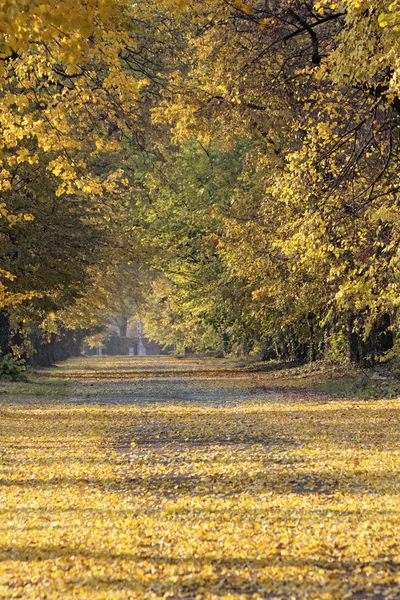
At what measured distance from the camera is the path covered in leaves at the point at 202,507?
610 cm

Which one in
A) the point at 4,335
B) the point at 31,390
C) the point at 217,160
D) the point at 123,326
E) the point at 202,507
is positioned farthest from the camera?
the point at 123,326

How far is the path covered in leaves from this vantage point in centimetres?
610

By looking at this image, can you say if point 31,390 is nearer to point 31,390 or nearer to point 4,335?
point 31,390

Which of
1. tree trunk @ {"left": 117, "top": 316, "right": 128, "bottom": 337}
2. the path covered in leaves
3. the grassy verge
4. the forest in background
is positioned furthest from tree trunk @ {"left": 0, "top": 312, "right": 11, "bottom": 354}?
tree trunk @ {"left": 117, "top": 316, "right": 128, "bottom": 337}

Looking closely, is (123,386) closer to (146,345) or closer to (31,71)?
(31,71)

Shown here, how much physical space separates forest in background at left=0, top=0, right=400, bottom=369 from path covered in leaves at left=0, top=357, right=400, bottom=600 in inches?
151

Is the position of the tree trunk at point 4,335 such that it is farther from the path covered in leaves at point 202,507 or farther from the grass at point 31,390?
the path covered in leaves at point 202,507

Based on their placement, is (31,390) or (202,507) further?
(31,390)

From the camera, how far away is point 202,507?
8.77m

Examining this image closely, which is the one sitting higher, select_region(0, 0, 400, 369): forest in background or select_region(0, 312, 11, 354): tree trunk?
select_region(0, 0, 400, 369): forest in background

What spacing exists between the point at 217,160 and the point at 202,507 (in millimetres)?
29702

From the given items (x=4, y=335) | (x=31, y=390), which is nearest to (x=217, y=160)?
(x=4, y=335)

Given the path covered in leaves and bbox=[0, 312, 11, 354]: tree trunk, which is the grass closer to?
bbox=[0, 312, 11, 354]: tree trunk

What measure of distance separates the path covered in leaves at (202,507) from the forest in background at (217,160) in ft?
12.6
